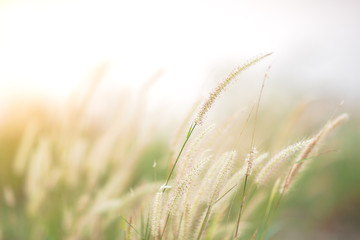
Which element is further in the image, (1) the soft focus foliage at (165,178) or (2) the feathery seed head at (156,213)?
(1) the soft focus foliage at (165,178)

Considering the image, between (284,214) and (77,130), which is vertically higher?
(77,130)

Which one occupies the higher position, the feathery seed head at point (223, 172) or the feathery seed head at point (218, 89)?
the feathery seed head at point (218, 89)

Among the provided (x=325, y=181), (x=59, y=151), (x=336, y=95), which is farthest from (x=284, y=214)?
(x=336, y=95)

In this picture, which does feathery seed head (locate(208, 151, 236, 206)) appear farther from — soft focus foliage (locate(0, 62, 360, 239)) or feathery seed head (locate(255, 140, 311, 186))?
feathery seed head (locate(255, 140, 311, 186))

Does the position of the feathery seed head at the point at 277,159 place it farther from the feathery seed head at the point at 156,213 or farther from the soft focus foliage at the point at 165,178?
the feathery seed head at the point at 156,213

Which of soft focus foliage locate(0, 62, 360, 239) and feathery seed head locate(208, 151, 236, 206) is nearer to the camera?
feathery seed head locate(208, 151, 236, 206)

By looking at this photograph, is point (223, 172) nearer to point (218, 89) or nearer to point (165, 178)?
point (218, 89)

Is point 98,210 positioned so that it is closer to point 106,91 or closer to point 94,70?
point 94,70

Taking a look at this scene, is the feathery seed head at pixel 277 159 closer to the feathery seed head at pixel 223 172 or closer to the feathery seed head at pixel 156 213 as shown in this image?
the feathery seed head at pixel 223 172

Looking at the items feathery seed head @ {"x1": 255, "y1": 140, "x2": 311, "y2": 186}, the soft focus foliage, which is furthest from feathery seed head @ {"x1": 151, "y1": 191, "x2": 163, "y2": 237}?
feathery seed head @ {"x1": 255, "y1": 140, "x2": 311, "y2": 186}

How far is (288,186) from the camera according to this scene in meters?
1.40

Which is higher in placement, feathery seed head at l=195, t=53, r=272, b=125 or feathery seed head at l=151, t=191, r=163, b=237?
feathery seed head at l=195, t=53, r=272, b=125

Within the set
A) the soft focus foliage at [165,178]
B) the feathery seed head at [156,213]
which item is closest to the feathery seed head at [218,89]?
the soft focus foliage at [165,178]

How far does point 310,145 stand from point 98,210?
95 cm
